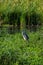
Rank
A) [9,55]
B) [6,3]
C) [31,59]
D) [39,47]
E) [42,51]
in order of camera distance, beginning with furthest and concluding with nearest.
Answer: [6,3] → [39,47] → [42,51] → [31,59] → [9,55]

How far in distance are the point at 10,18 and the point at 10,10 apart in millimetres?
541

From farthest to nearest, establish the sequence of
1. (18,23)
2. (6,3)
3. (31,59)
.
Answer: (6,3) < (18,23) < (31,59)

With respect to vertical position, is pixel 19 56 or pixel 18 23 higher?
pixel 19 56

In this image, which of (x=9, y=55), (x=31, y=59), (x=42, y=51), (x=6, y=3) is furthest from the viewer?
(x=6, y=3)

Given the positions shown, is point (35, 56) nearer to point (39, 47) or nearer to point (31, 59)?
point (31, 59)

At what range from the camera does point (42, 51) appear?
30.6 ft

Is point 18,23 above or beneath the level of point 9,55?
beneath

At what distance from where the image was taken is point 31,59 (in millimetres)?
8523

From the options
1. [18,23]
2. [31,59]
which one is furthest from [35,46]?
[18,23]

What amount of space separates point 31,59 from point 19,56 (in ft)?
1.59

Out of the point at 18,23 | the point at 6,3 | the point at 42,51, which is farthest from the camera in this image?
the point at 6,3

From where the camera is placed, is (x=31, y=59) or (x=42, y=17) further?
(x=42, y=17)

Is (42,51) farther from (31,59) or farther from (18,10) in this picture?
(18,10)

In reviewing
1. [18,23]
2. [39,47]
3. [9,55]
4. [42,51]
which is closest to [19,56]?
[9,55]
